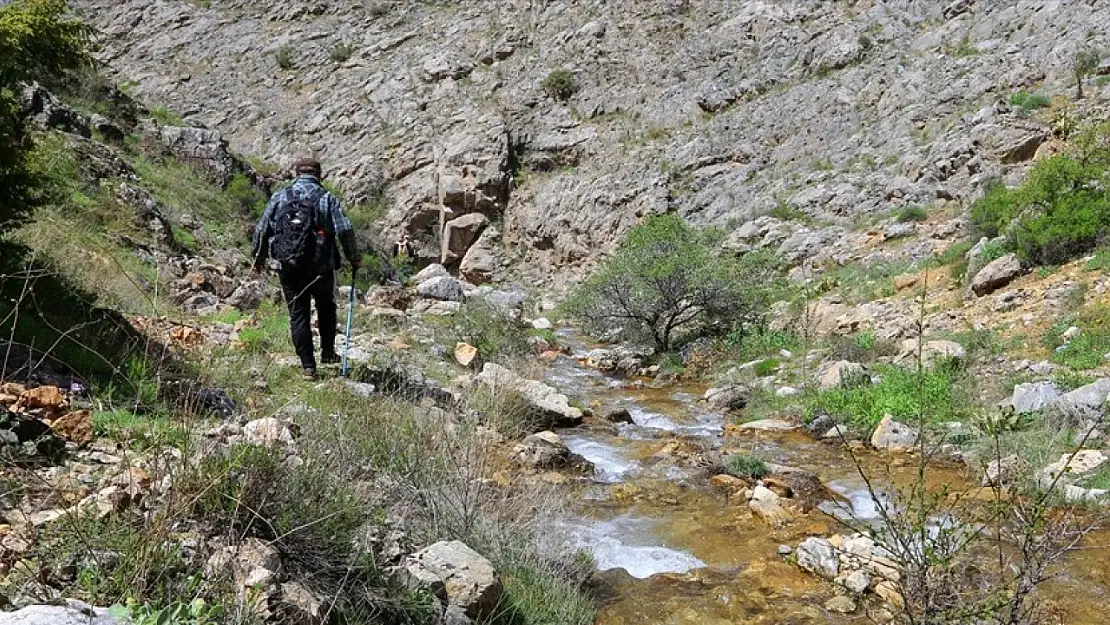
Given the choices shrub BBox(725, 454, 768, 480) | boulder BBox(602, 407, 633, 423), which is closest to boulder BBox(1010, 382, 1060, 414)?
shrub BBox(725, 454, 768, 480)

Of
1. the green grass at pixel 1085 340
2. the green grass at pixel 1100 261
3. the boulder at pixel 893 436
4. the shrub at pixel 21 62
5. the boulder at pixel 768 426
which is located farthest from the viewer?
the green grass at pixel 1100 261

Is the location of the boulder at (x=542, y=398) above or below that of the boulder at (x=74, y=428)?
below

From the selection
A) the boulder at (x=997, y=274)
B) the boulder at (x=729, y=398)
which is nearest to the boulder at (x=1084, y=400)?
the boulder at (x=729, y=398)

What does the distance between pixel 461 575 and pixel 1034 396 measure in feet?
18.9

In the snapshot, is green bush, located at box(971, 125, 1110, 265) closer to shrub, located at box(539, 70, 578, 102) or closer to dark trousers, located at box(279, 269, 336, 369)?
dark trousers, located at box(279, 269, 336, 369)

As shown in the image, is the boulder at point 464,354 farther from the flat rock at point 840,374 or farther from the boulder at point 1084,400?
the boulder at point 1084,400

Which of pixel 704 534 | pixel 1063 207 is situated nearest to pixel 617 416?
pixel 704 534

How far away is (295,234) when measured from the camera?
5.07 m

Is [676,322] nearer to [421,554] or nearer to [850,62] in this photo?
[421,554]

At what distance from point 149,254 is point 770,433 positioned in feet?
26.0

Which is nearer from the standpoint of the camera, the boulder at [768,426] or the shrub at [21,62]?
the shrub at [21,62]

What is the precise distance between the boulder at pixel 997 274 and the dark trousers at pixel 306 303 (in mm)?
8462

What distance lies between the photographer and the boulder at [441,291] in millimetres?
15523

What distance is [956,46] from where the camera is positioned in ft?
63.1
